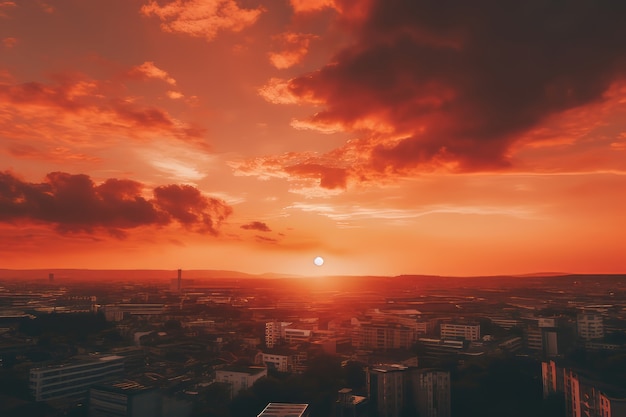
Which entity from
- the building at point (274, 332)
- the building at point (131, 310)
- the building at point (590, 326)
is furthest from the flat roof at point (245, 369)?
the building at point (131, 310)

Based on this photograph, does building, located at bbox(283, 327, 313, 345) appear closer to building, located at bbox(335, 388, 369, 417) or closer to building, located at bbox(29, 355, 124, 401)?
building, located at bbox(29, 355, 124, 401)

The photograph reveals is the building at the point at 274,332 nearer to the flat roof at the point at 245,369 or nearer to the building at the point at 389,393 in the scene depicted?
the flat roof at the point at 245,369

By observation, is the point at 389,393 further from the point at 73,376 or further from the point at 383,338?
the point at 383,338

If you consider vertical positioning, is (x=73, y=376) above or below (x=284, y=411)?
below

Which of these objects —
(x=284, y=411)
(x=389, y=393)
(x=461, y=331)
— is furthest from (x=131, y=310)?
(x=284, y=411)

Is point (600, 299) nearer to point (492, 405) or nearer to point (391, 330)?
point (391, 330)

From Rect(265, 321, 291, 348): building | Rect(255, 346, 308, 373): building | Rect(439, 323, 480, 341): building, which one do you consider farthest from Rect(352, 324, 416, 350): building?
Rect(255, 346, 308, 373): building
